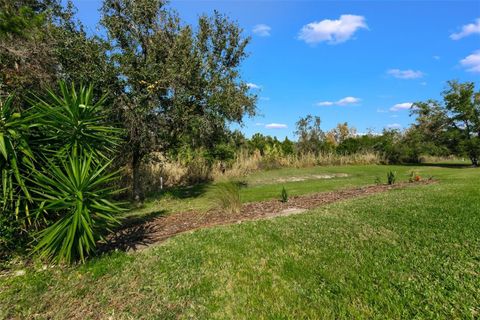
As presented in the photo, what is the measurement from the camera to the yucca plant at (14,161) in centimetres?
367

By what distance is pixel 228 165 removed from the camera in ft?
57.5

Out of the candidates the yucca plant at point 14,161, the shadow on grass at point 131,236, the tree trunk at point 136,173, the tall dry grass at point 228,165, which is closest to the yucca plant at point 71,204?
the yucca plant at point 14,161

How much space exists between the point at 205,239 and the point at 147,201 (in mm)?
5790

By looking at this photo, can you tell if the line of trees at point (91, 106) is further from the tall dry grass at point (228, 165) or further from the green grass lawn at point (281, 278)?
the tall dry grass at point (228, 165)

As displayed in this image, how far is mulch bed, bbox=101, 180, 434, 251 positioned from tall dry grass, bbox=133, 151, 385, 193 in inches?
160

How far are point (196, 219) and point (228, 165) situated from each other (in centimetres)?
1088

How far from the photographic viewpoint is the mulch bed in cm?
512

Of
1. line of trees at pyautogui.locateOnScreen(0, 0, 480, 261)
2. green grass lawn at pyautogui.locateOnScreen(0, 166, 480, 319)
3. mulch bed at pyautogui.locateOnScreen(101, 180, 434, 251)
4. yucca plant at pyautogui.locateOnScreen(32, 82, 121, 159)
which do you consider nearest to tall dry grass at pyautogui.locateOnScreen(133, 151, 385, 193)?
line of trees at pyautogui.locateOnScreen(0, 0, 480, 261)

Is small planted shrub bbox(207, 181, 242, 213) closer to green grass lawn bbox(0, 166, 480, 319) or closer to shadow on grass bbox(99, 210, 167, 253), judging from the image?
shadow on grass bbox(99, 210, 167, 253)

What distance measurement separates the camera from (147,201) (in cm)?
1002

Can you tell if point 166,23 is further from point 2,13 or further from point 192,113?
point 2,13

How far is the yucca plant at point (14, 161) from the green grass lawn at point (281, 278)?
955mm

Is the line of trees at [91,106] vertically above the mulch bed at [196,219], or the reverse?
the line of trees at [91,106]

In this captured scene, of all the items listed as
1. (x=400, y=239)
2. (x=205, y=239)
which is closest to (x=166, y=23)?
(x=205, y=239)
